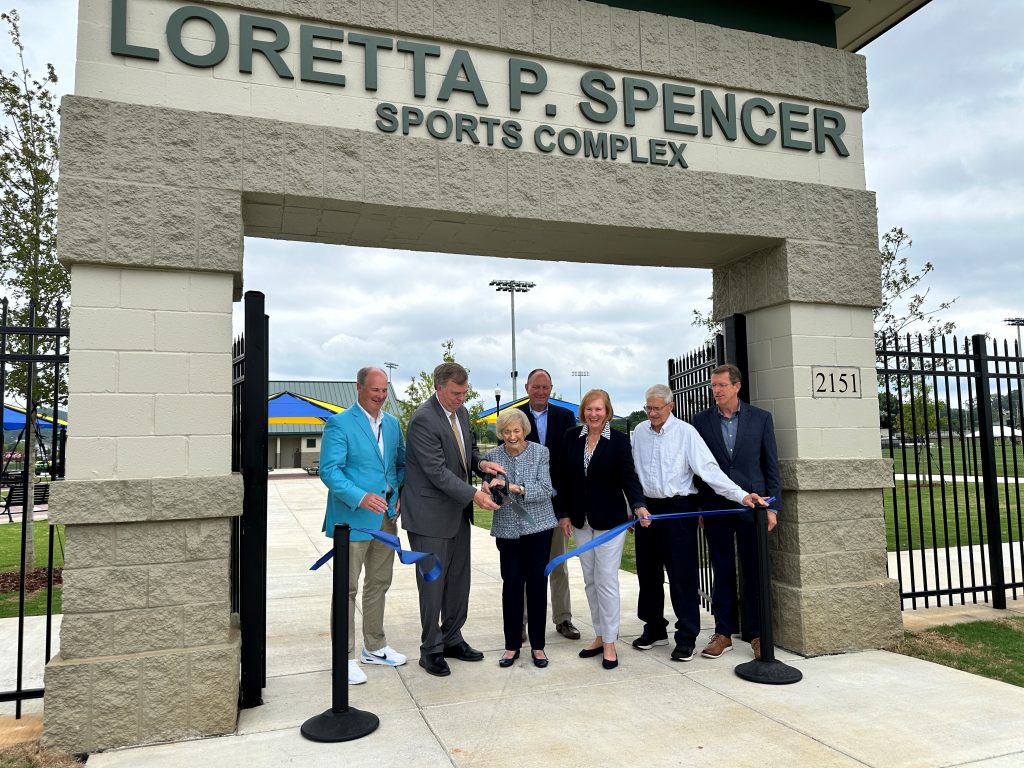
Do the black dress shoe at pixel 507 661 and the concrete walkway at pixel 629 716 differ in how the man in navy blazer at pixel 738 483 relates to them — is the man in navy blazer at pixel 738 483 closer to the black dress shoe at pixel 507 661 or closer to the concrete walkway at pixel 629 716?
the concrete walkway at pixel 629 716

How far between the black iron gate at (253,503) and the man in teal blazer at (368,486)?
44 cm

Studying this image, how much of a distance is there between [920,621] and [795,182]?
158 inches

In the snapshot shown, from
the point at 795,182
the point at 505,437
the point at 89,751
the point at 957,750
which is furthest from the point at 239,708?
the point at 795,182

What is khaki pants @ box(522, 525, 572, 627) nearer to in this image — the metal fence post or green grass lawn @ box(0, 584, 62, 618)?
the metal fence post

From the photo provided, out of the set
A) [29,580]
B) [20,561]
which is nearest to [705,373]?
[20,561]

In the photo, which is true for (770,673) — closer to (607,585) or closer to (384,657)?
(607,585)

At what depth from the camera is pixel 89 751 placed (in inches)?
154

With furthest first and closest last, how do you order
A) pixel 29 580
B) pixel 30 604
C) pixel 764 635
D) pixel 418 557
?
pixel 29 580 → pixel 30 604 → pixel 764 635 → pixel 418 557

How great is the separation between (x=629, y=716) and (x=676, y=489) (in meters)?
1.68

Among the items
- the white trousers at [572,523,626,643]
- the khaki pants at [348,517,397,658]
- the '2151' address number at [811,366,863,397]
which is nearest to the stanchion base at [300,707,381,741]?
the khaki pants at [348,517,397,658]

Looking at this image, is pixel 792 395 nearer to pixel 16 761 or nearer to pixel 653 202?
pixel 653 202

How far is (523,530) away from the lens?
505 centimetres

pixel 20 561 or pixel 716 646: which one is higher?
pixel 20 561

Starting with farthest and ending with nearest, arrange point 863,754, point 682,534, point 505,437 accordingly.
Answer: point 682,534 < point 505,437 < point 863,754
